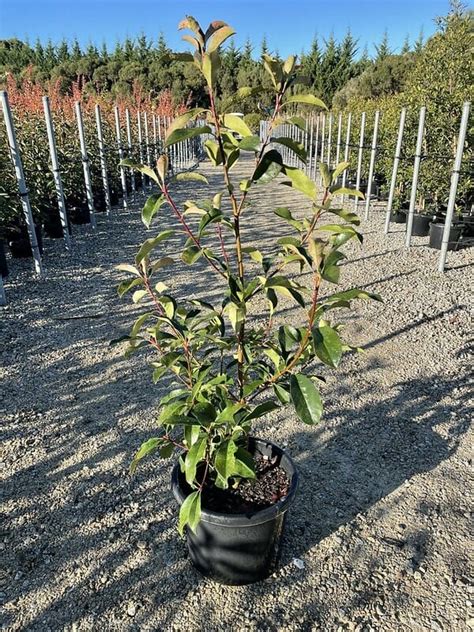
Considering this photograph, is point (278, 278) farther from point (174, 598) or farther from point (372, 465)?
point (372, 465)

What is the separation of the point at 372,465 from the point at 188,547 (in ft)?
3.18

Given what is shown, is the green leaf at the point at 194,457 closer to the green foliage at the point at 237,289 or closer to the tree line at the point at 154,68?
the green foliage at the point at 237,289

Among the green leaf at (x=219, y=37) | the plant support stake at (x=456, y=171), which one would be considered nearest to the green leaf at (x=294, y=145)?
the green leaf at (x=219, y=37)

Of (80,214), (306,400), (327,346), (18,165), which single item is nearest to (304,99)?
(327,346)

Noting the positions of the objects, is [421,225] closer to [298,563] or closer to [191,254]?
[298,563]

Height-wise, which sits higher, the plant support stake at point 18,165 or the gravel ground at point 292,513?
the plant support stake at point 18,165

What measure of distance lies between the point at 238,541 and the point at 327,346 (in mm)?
822

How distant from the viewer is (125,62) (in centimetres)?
2905

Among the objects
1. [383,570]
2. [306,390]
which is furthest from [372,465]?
[306,390]

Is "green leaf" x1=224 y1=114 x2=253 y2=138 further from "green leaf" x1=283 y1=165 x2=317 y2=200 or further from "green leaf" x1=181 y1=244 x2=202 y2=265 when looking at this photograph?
"green leaf" x1=181 y1=244 x2=202 y2=265

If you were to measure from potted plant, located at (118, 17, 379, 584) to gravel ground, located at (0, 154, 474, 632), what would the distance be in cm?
19

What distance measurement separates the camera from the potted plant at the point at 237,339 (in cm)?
119

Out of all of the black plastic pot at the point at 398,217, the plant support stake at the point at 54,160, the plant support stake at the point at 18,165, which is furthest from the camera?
the black plastic pot at the point at 398,217

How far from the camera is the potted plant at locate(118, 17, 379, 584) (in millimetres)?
1191
